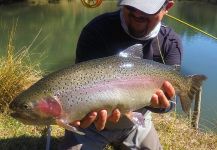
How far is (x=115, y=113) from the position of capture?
108 inches

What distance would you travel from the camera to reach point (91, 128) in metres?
3.39

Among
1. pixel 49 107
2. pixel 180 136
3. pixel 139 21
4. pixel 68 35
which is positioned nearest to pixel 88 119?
A: pixel 49 107

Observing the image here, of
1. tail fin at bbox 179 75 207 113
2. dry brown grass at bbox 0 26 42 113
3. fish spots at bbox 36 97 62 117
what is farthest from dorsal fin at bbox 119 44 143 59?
dry brown grass at bbox 0 26 42 113

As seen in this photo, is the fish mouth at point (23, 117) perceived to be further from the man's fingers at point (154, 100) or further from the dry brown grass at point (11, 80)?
the dry brown grass at point (11, 80)

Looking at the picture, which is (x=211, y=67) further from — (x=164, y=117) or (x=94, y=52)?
(x=94, y=52)

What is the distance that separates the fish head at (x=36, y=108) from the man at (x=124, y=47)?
2.27 feet

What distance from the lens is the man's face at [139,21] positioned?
3.00 m

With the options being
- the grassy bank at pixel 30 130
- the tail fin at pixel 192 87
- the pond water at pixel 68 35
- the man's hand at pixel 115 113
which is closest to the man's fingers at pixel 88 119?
the man's hand at pixel 115 113

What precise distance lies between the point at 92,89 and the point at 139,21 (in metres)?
0.74

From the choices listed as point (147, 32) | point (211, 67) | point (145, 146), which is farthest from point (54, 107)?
point (211, 67)

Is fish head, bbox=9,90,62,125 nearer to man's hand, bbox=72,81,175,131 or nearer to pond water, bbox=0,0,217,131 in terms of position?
man's hand, bbox=72,81,175,131

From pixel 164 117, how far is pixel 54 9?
19.7m

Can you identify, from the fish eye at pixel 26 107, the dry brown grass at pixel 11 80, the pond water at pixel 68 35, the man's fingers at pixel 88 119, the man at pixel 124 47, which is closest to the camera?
the fish eye at pixel 26 107

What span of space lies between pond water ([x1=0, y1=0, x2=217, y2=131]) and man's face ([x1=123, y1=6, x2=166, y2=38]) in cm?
290
